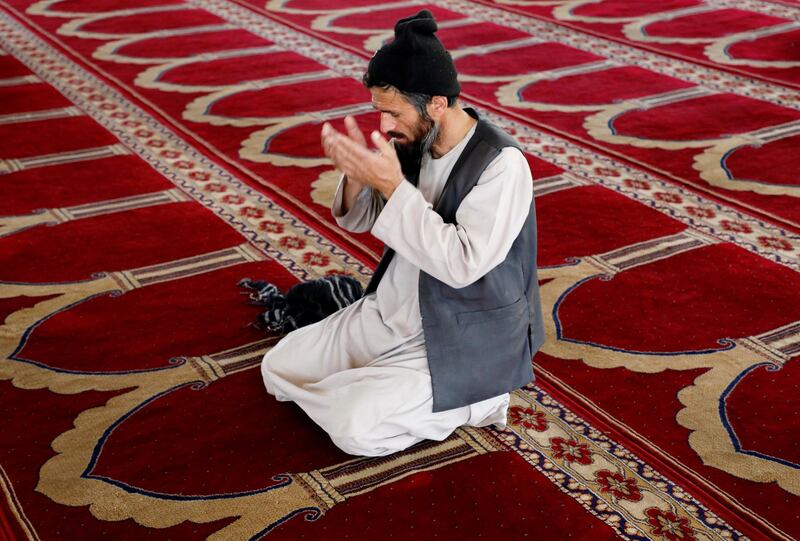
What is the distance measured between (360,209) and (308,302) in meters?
0.60

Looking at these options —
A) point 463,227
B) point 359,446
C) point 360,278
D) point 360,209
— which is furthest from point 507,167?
point 360,278

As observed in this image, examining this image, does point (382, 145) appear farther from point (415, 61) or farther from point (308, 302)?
point (308, 302)

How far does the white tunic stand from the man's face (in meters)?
0.10

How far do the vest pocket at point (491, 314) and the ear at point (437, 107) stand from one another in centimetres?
43

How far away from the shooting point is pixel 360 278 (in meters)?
3.15

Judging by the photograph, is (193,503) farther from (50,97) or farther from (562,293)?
(50,97)

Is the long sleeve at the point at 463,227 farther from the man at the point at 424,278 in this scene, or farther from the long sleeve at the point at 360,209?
the long sleeve at the point at 360,209

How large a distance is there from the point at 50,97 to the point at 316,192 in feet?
6.42

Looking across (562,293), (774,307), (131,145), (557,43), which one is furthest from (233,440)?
(557,43)

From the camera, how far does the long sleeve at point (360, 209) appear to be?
2.31m

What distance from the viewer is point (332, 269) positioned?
3.21 meters

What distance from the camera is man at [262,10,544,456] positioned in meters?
2.01

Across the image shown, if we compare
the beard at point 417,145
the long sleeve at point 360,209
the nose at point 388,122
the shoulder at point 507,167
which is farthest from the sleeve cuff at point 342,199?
the shoulder at point 507,167

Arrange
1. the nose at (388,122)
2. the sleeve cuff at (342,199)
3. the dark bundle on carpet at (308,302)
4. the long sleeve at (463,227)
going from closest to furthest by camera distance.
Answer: the long sleeve at (463,227) → the nose at (388,122) → the sleeve cuff at (342,199) → the dark bundle on carpet at (308,302)
